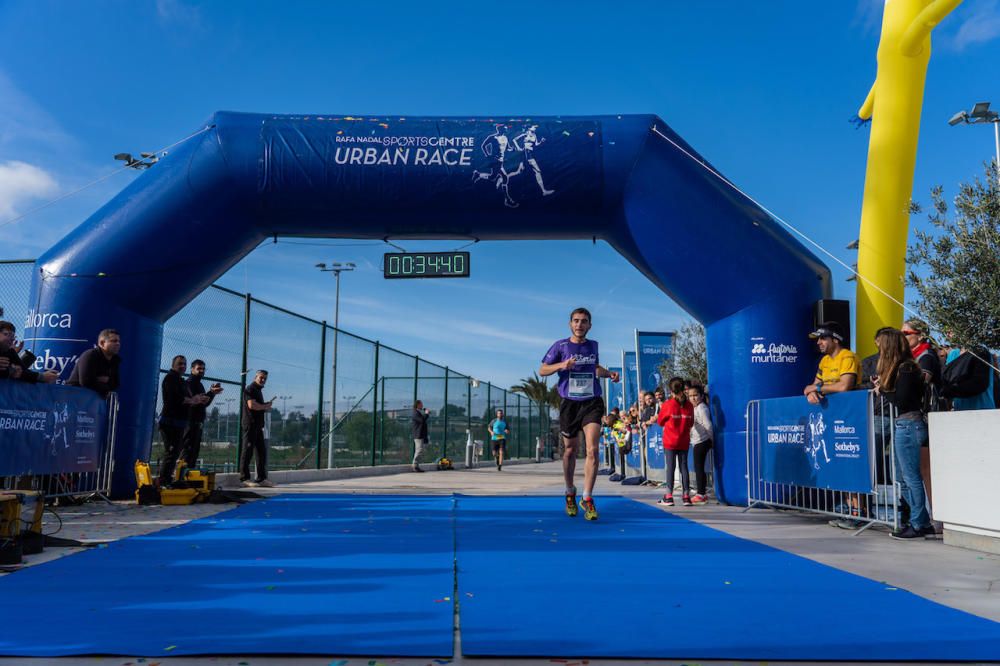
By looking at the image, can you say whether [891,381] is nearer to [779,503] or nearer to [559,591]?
[779,503]

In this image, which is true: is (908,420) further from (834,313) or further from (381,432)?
(381,432)

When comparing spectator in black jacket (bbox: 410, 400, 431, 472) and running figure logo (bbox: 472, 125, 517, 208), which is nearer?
running figure logo (bbox: 472, 125, 517, 208)

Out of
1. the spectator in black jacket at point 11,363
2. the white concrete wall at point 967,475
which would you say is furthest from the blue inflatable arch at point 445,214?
the white concrete wall at point 967,475

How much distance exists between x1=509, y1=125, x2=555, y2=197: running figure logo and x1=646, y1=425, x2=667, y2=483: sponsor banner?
19.5 feet

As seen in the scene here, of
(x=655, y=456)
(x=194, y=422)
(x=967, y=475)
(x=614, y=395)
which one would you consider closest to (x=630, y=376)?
(x=614, y=395)

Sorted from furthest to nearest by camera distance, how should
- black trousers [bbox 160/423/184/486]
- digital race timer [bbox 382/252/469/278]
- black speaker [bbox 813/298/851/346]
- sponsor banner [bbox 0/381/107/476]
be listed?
1. digital race timer [bbox 382/252/469/278]
2. black trousers [bbox 160/423/184/486]
3. black speaker [bbox 813/298/851/346]
4. sponsor banner [bbox 0/381/107/476]

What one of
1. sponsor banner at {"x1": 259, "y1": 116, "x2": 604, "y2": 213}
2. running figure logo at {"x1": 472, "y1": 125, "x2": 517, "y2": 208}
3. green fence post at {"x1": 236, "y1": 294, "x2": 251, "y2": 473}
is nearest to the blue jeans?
sponsor banner at {"x1": 259, "y1": 116, "x2": 604, "y2": 213}

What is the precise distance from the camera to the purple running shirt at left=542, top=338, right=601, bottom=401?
24.2ft

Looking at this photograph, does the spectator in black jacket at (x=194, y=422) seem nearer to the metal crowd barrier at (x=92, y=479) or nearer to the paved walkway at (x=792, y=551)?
the metal crowd barrier at (x=92, y=479)

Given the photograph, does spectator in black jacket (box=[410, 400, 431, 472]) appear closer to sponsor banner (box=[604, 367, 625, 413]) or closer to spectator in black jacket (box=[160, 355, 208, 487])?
sponsor banner (box=[604, 367, 625, 413])

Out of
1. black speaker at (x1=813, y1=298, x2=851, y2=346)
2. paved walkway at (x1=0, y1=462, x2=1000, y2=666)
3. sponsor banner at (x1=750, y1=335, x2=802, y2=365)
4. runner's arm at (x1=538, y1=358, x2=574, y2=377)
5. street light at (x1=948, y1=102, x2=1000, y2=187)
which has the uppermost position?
street light at (x1=948, y1=102, x2=1000, y2=187)

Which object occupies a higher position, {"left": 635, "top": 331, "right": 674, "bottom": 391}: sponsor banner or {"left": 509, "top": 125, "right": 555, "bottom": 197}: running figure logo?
{"left": 509, "top": 125, "right": 555, "bottom": 197}: running figure logo

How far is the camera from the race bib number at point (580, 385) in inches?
291

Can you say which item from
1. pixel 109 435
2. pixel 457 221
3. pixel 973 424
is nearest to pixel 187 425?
pixel 109 435
